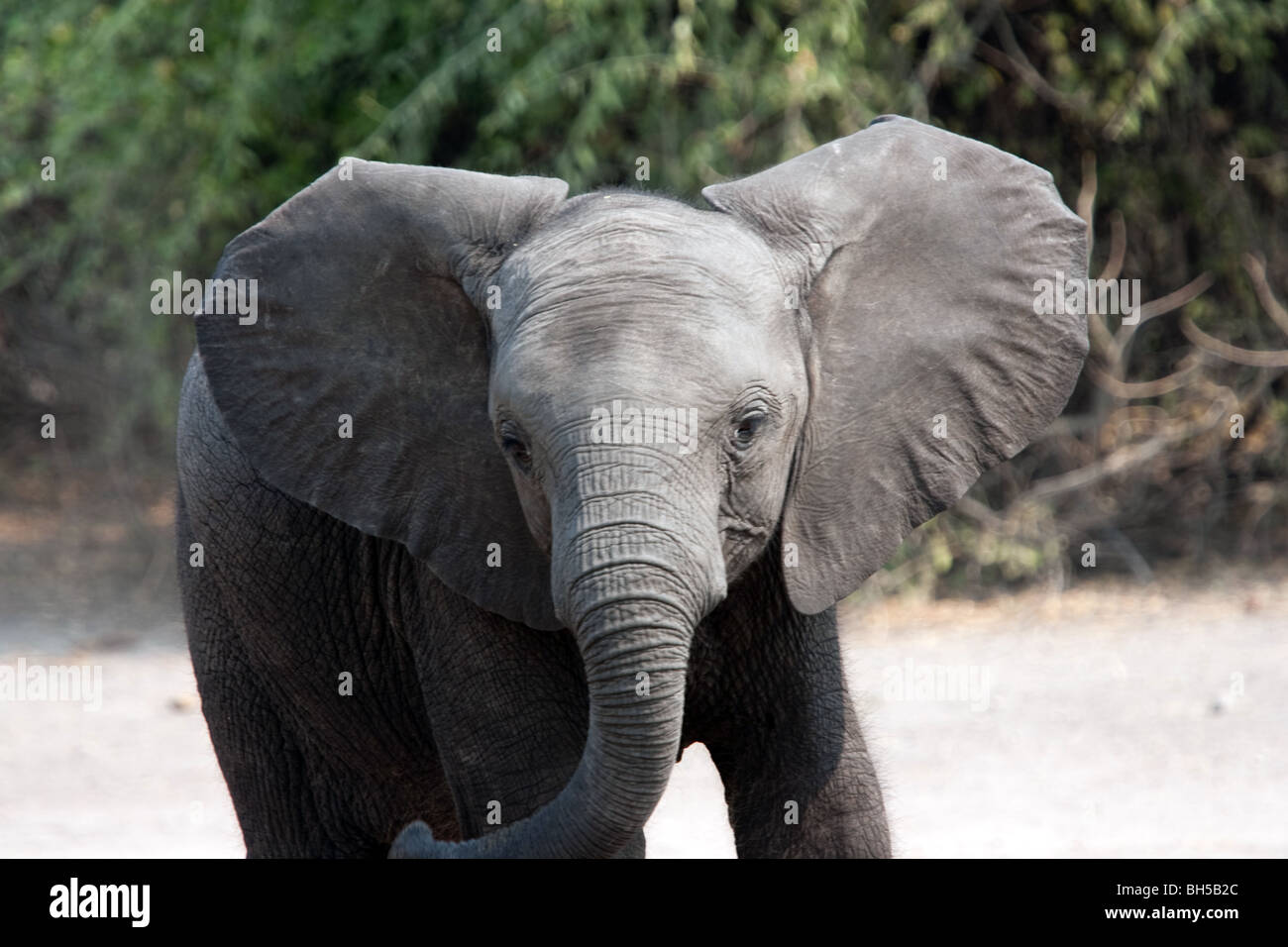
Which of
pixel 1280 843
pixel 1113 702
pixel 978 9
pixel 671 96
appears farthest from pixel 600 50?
pixel 1280 843

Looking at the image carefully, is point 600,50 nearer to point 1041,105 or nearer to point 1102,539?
point 1041,105

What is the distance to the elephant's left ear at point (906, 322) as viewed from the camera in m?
3.67

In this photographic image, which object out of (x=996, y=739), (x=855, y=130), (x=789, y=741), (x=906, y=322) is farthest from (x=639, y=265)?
(x=855, y=130)

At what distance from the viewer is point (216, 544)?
14.5ft

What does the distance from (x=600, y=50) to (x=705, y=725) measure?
244 inches

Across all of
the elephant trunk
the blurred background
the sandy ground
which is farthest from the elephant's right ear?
the blurred background

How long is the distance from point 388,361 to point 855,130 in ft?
18.2

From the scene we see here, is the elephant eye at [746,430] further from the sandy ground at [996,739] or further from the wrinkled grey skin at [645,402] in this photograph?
the sandy ground at [996,739]

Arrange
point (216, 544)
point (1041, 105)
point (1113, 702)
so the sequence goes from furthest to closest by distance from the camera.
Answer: point (1041, 105) < point (1113, 702) < point (216, 544)

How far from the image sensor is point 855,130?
8.97 meters

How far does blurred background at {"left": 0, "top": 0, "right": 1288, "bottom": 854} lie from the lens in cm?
840

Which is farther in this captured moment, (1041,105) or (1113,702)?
(1041,105)

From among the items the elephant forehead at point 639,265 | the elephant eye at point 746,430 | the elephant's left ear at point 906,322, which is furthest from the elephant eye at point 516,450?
the elephant's left ear at point 906,322

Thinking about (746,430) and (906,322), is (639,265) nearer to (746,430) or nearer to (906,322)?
(746,430)
